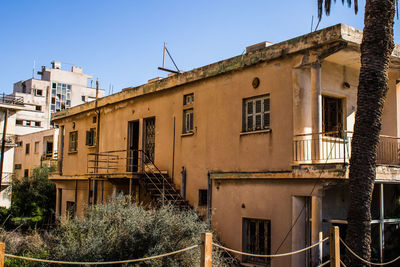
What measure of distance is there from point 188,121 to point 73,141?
33.7 feet

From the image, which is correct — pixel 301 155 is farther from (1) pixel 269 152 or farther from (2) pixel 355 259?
(2) pixel 355 259

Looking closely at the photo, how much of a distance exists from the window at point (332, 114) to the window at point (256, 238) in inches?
136

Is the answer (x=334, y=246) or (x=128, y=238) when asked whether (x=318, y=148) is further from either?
(x=128, y=238)

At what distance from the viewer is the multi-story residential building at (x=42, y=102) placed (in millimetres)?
47375

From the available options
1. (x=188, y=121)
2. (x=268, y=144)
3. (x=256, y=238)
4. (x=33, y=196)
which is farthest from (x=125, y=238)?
(x=33, y=196)

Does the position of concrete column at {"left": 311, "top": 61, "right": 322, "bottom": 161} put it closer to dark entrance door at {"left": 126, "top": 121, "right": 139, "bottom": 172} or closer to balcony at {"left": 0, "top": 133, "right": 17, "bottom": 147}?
dark entrance door at {"left": 126, "top": 121, "right": 139, "bottom": 172}

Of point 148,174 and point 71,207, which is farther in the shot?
point 71,207

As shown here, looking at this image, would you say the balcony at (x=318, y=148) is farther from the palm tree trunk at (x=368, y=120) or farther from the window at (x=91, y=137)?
the window at (x=91, y=137)

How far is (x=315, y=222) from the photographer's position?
37.1 feet

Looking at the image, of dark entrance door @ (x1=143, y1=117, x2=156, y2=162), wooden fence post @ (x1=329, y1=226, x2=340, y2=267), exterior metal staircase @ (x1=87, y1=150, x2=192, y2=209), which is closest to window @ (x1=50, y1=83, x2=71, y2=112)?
exterior metal staircase @ (x1=87, y1=150, x2=192, y2=209)

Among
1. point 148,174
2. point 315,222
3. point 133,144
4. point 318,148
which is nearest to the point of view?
point 315,222

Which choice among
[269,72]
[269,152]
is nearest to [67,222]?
[269,152]

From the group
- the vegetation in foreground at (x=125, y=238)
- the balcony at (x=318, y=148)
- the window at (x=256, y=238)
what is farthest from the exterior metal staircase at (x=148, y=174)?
the balcony at (x=318, y=148)

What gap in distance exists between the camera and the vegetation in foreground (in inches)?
405
